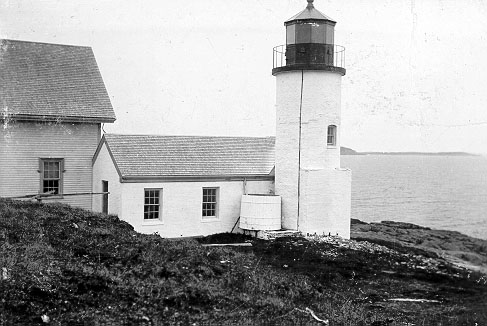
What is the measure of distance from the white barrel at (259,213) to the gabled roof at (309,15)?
5470 millimetres

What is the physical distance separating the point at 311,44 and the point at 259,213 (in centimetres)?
535

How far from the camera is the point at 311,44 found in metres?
19.7

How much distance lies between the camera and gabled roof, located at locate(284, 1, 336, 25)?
19.7 metres

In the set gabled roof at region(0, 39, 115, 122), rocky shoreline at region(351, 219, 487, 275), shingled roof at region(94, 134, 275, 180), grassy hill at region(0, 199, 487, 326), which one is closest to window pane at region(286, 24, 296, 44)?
shingled roof at region(94, 134, 275, 180)

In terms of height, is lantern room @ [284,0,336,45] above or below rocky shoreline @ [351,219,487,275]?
above

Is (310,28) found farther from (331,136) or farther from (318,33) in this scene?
(331,136)

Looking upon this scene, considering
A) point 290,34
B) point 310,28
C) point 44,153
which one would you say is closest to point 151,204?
point 44,153

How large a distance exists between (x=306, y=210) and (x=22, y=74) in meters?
9.82

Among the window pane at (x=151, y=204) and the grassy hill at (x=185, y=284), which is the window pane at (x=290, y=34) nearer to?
the window pane at (x=151, y=204)

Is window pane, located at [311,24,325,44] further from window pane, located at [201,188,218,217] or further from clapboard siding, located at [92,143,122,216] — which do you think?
clapboard siding, located at [92,143,122,216]

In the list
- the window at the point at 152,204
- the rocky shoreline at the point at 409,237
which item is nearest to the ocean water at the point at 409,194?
the rocky shoreline at the point at 409,237

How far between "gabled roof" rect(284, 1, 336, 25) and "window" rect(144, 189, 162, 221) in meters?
6.61

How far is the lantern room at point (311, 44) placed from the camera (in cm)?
1961

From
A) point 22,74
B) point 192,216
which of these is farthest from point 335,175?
point 22,74
